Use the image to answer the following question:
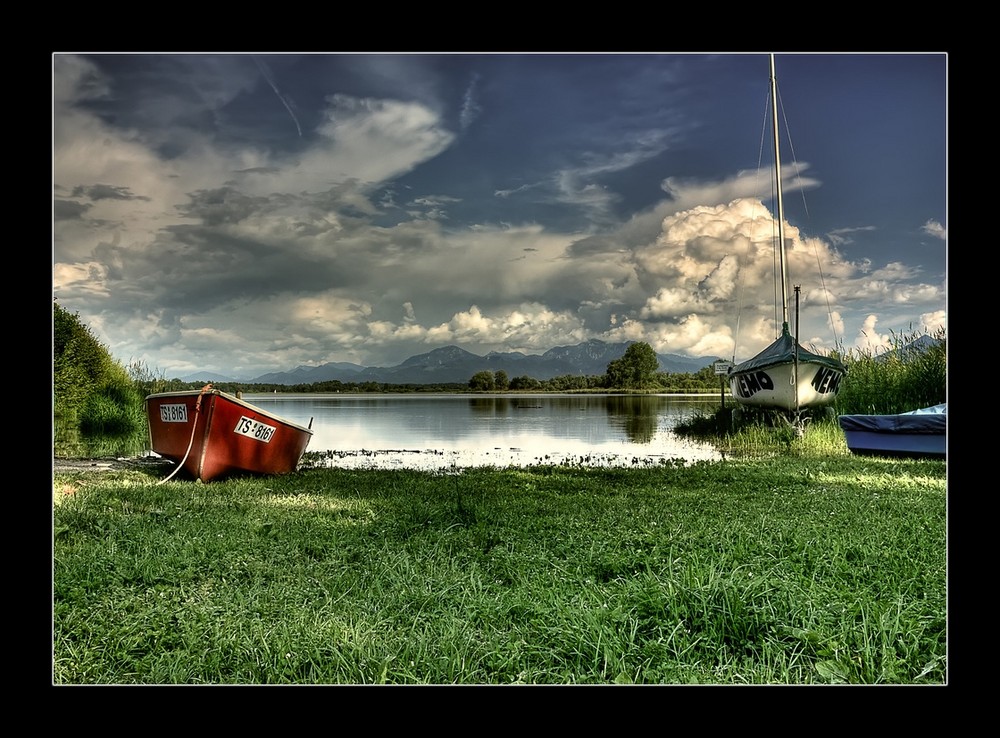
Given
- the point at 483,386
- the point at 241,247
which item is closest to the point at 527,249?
the point at 483,386

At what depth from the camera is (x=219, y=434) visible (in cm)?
608

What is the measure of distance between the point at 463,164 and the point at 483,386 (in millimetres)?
1918

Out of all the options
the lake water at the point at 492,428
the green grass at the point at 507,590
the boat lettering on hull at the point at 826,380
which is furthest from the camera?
the lake water at the point at 492,428

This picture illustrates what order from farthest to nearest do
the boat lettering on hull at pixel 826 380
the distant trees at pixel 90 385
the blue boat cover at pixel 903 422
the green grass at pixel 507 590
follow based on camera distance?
the boat lettering on hull at pixel 826 380 → the blue boat cover at pixel 903 422 → the distant trees at pixel 90 385 → the green grass at pixel 507 590

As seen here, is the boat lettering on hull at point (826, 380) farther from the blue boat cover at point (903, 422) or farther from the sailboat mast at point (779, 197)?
the sailboat mast at point (779, 197)

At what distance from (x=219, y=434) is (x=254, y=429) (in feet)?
0.99

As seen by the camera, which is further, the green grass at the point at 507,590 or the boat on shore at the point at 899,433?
the boat on shore at the point at 899,433

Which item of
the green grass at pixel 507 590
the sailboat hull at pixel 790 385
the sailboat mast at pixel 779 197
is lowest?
the green grass at pixel 507 590

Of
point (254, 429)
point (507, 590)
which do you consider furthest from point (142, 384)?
point (507, 590)

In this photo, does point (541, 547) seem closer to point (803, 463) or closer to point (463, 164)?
point (463, 164)

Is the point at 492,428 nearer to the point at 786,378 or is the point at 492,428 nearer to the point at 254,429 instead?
the point at 254,429

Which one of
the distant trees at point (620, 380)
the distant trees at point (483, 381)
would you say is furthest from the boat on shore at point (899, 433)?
the distant trees at point (483, 381)

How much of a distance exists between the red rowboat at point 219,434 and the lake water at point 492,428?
0.88 ft

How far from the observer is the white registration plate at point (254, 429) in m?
6.16
